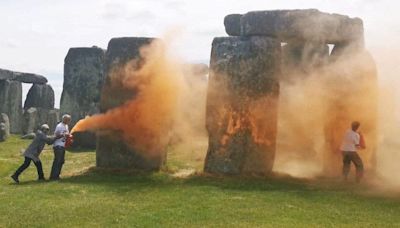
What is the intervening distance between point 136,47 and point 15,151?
9861 mm

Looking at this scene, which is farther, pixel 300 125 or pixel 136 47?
pixel 300 125

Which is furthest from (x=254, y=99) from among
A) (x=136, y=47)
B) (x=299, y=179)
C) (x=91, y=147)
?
(x=91, y=147)

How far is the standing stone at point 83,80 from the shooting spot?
31.1 metres

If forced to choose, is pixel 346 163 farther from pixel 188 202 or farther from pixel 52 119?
pixel 52 119

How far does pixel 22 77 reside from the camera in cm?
3878

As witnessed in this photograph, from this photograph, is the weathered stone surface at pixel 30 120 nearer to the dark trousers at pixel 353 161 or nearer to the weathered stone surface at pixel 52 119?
the weathered stone surface at pixel 52 119

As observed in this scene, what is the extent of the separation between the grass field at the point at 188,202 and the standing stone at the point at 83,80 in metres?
12.5

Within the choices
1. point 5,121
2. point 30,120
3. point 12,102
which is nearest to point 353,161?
point 5,121

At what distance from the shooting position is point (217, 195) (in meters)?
15.2

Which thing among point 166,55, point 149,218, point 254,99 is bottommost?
point 149,218

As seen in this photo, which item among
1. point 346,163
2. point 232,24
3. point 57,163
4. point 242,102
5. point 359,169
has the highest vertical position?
point 232,24

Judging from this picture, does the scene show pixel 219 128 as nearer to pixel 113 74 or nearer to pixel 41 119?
pixel 113 74

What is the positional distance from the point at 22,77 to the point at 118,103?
2073cm

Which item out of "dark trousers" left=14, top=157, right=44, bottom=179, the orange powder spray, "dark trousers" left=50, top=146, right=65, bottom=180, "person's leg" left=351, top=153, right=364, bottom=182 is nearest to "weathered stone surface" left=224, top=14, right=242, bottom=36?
the orange powder spray
